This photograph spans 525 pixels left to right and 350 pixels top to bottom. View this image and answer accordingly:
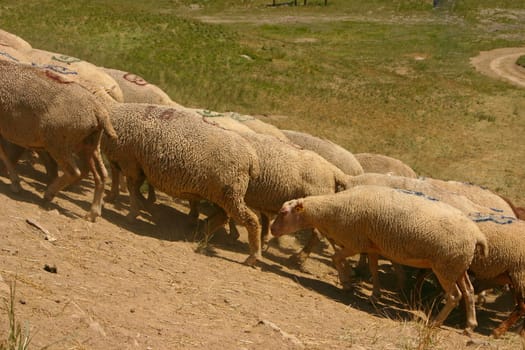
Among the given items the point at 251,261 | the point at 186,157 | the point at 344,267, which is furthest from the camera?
the point at 344,267

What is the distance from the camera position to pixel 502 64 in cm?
4056

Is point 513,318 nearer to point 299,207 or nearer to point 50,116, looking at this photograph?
point 299,207

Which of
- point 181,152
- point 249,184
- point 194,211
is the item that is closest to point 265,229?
point 194,211

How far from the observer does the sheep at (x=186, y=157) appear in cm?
1039

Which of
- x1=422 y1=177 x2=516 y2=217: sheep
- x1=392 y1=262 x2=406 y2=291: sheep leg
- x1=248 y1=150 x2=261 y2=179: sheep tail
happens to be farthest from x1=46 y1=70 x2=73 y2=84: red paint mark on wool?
x1=422 y1=177 x2=516 y2=217: sheep

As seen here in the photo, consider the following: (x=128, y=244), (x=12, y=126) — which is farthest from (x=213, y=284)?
(x=12, y=126)

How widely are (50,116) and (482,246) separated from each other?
20.8 feet

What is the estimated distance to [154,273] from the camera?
27.2 ft

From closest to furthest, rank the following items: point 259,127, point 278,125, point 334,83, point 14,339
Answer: point 14,339 → point 259,127 → point 278,125 → point 334,83

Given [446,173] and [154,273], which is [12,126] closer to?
[154,273]

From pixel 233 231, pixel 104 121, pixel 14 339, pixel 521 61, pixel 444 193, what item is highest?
pixel 104 121

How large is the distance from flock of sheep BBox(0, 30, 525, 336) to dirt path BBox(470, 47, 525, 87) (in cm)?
2604

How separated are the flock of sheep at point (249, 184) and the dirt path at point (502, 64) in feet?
85.4

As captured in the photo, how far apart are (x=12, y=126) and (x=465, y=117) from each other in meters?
19.4
